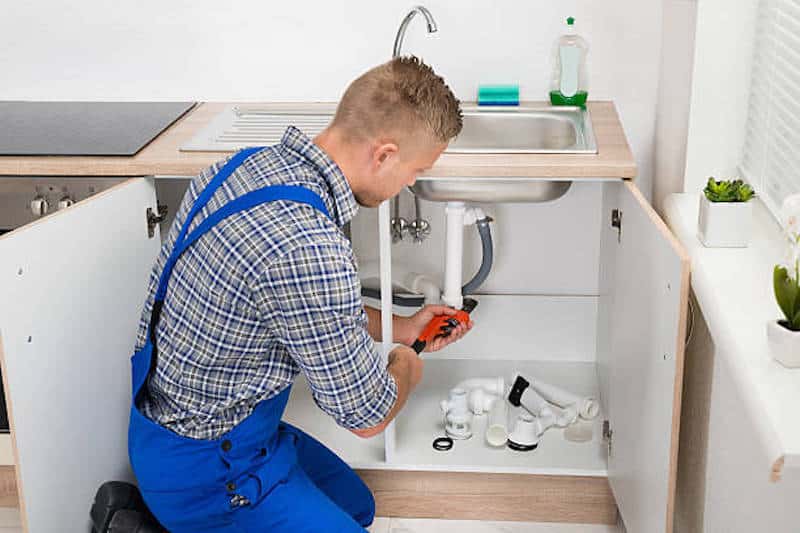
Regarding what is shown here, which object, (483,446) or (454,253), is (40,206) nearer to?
(454,253)

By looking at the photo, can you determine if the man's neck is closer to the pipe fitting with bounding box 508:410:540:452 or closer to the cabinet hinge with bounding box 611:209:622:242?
the cabinet hinge with bounding box 611:209:622:242

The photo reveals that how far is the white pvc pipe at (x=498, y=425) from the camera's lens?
2.32 metres

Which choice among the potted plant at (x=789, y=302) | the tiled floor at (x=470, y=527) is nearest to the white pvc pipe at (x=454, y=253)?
the tiled floor at (x=470, y=527)

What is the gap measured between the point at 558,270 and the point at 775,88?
94 cm

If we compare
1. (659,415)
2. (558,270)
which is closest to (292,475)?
(659,415)

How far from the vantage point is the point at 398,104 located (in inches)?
61.4

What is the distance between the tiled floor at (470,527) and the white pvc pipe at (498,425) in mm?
187

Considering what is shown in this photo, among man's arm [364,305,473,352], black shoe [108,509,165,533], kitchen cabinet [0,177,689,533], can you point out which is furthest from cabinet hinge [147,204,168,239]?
black shoe [108,509,165,533]

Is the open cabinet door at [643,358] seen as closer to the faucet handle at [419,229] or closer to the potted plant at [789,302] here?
the potted plant at [789,302]

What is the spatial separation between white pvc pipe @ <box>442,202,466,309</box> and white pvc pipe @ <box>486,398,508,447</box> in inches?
10.7

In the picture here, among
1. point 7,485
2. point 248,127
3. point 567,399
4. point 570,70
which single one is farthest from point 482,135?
point 7,485

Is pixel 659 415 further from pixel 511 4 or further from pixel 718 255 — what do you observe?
pixel 511 4

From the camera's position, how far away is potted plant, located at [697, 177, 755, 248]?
5.67ft

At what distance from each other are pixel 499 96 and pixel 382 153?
0.98 metres
